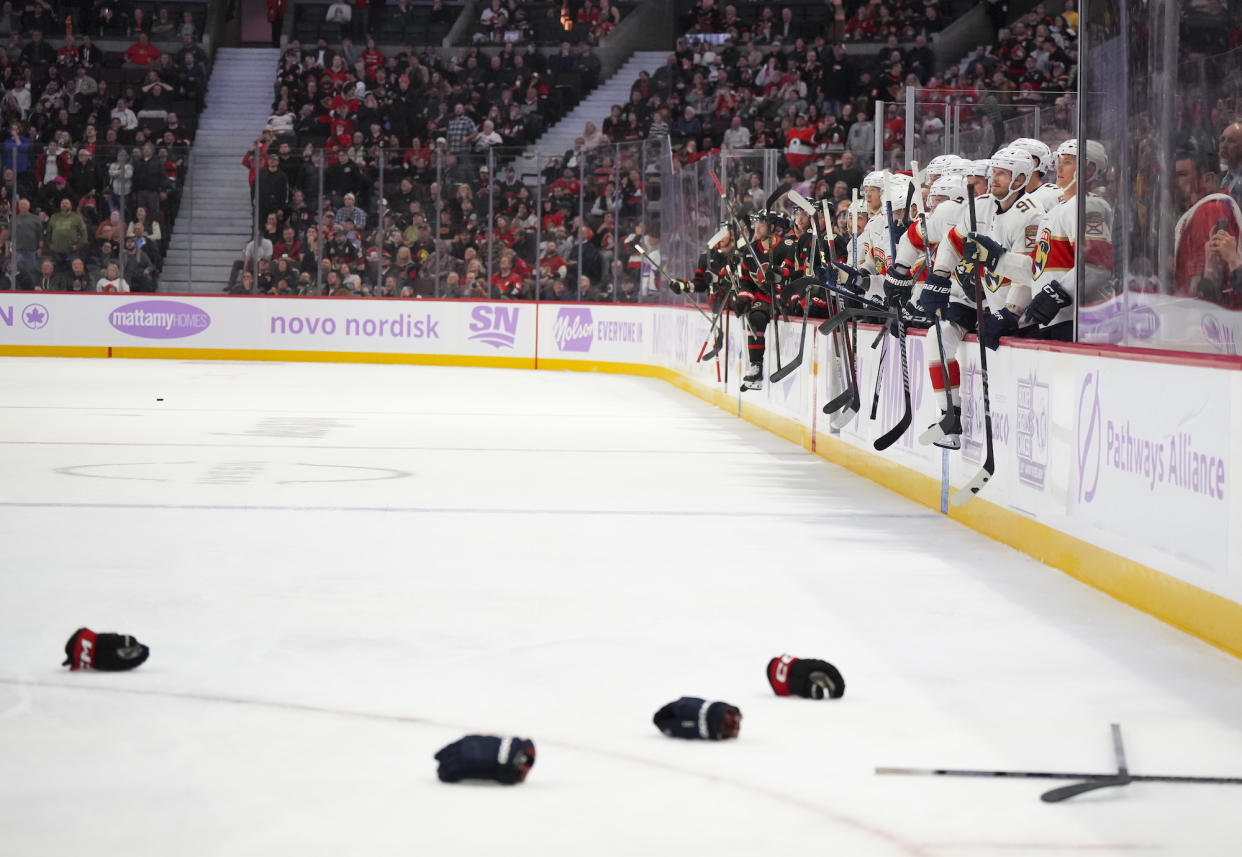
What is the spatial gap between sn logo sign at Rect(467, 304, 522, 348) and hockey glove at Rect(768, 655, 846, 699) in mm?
17758

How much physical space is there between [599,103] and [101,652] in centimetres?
2315

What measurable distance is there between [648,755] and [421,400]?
12.5m

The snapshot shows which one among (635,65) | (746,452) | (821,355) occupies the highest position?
(635,65)

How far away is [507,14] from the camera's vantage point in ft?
94.4

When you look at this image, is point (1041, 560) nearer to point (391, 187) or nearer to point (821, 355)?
point (821, 355)

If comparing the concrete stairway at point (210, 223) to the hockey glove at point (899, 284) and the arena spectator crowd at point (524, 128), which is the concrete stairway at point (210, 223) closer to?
the arena spectator crowd at point (524, 128)

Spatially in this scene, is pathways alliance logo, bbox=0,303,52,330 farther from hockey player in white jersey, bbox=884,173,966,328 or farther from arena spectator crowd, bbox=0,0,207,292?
hockey player in white jersey, bbox=884,173,966,328

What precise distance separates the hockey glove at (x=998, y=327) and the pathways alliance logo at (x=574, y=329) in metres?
13.7

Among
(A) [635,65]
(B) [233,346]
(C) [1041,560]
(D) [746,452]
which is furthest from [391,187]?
(C) [1041,560]

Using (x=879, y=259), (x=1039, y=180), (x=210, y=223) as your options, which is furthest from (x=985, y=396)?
(x=210, y=223)

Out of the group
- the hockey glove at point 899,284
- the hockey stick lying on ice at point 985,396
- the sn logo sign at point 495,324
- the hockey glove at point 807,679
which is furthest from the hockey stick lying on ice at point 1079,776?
the sn logo sign at point 495,324

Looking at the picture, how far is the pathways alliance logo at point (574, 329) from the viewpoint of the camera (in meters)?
21.3

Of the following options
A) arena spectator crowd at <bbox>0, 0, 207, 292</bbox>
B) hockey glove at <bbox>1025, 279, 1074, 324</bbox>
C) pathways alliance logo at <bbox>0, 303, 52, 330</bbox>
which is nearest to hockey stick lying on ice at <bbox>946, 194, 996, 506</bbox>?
hockey glove at <bbox>1025, 279, 1074, 324</bbox>

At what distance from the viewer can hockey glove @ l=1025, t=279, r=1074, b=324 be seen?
7.52 metres
